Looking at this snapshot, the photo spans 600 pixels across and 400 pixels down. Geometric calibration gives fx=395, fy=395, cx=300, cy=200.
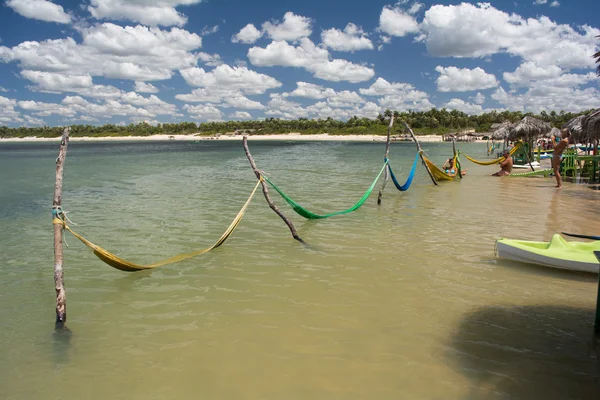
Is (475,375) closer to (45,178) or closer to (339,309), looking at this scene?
(339,309)

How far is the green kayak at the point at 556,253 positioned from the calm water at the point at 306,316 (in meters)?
0.11

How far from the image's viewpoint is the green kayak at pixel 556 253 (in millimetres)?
4125

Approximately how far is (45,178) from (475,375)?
1885 cm

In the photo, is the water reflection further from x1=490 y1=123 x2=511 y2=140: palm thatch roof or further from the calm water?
x1=490 y1=123 x2=511 y2=140: palm thatch roof

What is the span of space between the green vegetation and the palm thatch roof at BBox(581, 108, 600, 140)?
39.1 meters

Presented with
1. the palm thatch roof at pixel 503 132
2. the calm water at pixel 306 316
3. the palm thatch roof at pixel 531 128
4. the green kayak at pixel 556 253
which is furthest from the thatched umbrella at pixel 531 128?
the green kayak at pixel 556 253

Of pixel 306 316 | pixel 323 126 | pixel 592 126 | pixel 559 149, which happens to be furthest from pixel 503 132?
pixel 323 126

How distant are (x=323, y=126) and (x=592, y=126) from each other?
8390cm

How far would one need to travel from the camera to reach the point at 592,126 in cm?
991

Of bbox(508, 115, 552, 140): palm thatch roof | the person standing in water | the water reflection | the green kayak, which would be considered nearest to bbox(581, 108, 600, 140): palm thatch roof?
the person standing in water

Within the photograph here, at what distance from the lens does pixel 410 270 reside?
4.55 meters

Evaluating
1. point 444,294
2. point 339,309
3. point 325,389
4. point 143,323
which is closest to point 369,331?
point 339,309

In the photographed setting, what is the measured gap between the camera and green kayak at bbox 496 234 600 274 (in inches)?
162

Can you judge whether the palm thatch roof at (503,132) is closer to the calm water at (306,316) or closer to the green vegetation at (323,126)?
the calm water at (306,316)
